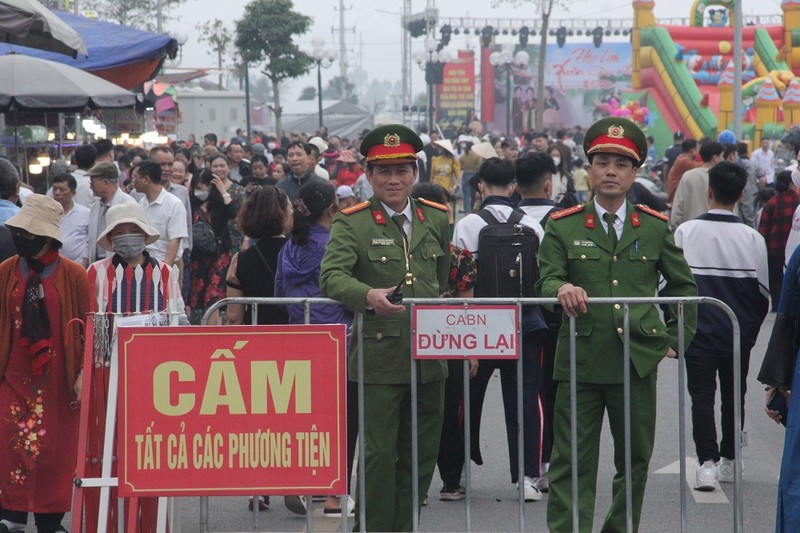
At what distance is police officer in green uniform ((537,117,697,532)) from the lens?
5.55 m

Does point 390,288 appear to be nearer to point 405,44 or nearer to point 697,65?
point 697,65

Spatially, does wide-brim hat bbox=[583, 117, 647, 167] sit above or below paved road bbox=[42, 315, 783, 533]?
above

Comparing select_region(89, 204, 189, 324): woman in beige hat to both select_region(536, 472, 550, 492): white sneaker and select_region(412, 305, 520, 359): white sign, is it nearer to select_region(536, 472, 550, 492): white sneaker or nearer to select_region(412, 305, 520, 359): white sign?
select_region(412, 305, 520, 359): white sign

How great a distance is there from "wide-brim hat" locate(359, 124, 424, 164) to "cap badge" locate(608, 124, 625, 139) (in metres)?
0.87

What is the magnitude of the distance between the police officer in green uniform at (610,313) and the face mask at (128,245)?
2.17 m

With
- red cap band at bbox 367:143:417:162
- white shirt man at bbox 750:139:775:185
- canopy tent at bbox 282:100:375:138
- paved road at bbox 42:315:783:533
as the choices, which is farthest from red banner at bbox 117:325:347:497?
canopy tent at bbox 282:100:375:138

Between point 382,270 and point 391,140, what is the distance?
601 millimetres

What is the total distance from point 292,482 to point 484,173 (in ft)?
10.2

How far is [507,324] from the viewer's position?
551 cm

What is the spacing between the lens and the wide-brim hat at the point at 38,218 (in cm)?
626

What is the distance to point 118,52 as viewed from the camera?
46.6 feet

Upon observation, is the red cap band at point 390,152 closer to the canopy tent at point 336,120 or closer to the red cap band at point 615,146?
the red cap band at point 615,146

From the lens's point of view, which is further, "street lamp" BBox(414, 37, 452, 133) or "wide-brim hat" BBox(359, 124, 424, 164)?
"street lamp" BBox(414, 37, 452, 133)

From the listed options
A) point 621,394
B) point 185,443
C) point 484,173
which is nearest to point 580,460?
point 621,394
